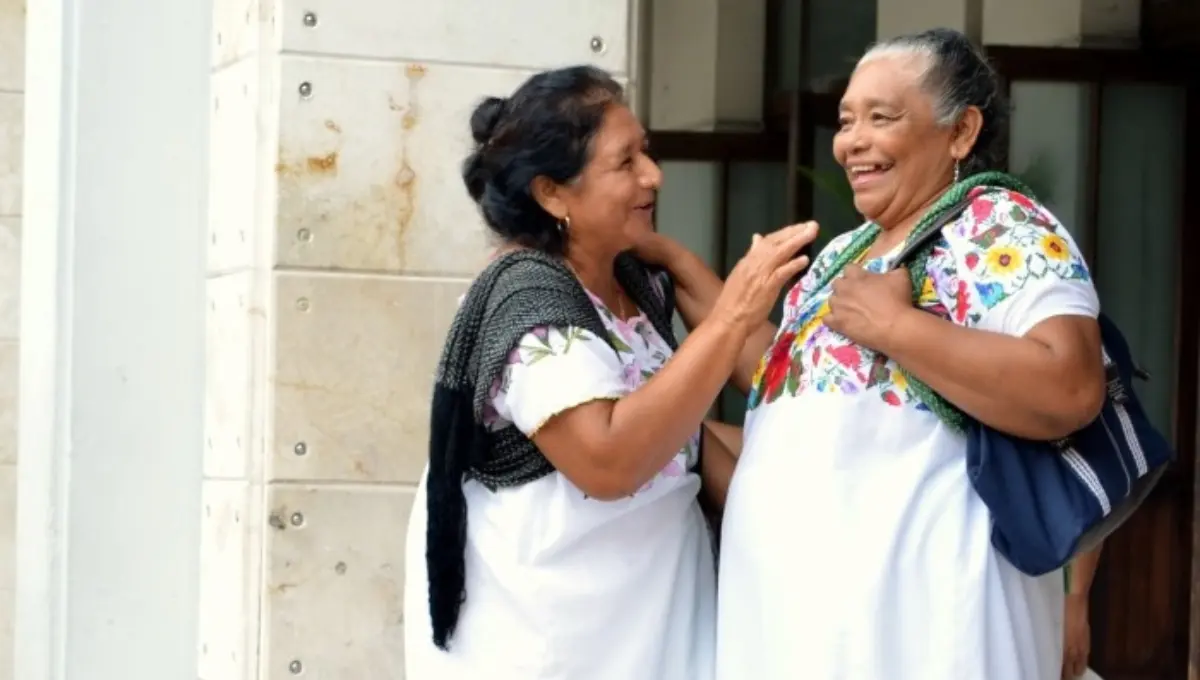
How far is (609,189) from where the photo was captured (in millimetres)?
2906

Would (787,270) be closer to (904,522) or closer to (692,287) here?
(904,522)

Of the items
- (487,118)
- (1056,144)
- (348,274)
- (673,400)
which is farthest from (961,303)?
(1056,144)

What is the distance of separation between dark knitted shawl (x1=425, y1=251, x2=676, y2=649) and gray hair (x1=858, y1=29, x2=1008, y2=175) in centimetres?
55

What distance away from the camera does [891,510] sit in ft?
8.48

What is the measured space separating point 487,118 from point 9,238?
3671mm

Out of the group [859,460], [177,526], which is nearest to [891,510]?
[859,460]

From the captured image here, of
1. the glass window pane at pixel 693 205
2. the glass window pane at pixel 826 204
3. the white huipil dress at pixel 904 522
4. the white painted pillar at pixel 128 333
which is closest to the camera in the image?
the white huipil dress at pixel 904 522

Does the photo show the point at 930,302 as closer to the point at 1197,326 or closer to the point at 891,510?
the point at 891,510

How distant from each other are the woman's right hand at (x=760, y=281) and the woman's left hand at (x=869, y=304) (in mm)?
73

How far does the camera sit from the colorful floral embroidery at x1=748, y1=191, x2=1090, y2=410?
8.23 ft

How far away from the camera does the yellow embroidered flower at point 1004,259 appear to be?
2.51m

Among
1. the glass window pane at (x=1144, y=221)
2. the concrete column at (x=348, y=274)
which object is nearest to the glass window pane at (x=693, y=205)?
the glass window pane at (x=1144, y=221)

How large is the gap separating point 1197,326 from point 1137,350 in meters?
0.23

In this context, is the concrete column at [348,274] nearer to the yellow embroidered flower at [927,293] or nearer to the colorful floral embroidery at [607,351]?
the colorful floral embroidery at [607,351]
